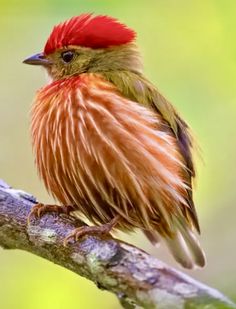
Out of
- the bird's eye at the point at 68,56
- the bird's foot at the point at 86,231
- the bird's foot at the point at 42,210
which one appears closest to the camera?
the bird's foot at the point at 86,231

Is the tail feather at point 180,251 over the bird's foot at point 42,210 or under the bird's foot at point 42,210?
under

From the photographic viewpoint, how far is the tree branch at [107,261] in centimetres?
316

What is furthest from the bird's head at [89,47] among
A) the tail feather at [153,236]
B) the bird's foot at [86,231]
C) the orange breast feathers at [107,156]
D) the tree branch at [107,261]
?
the bird's foot at [86,231]

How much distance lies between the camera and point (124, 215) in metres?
4.54

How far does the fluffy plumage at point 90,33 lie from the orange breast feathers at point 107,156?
0.80ft

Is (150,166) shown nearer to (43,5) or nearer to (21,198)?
(21,198)

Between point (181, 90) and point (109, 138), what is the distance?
5.07ft

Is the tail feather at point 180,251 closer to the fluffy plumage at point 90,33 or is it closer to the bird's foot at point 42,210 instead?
the bird's foot at point 42,210

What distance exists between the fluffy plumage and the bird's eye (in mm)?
45

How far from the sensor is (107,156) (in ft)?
14.3

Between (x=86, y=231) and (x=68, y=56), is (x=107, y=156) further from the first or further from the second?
(x=68, y=56)

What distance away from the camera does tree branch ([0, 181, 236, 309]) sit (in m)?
3.16

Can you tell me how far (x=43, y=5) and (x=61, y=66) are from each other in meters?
0.36

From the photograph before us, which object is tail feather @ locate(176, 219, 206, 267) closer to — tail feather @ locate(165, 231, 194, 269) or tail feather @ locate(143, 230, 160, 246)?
tail feather @ locate(165, 231, 194, 269)
